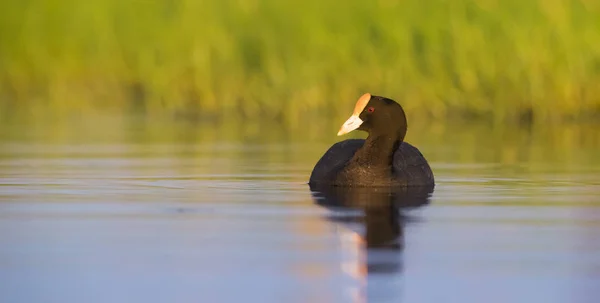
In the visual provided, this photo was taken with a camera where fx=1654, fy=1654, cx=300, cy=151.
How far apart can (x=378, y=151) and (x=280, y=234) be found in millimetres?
3476

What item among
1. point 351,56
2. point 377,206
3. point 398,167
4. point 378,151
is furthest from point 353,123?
point 351,56

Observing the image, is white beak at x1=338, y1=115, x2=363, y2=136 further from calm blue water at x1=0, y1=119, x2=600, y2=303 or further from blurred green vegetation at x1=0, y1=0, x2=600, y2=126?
blurred green vegetation at x1=0, y1=0, x2=600, y2=126

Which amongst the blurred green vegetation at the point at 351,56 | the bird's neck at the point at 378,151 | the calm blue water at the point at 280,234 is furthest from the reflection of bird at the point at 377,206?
the blurred green vegetation at the point at 351,56

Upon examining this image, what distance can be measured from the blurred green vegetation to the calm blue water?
14.5ft

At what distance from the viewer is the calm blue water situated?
716 cm

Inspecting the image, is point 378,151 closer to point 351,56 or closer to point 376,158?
point 376,158

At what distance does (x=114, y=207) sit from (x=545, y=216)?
2.71 metres

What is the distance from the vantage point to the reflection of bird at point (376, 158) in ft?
40.7

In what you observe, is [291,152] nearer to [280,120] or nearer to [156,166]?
[156,166]

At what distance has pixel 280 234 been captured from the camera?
9.08m

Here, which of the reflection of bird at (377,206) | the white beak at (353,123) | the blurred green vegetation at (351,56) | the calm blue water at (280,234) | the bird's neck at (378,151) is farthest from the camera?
the blurred green vegetation at (351,56)

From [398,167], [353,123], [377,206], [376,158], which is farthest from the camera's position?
[398,167]

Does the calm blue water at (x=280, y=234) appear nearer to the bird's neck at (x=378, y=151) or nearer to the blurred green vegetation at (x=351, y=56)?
the bird's neck at (x=378, y=151)

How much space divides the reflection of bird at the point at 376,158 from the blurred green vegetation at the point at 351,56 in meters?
→ 6.48
